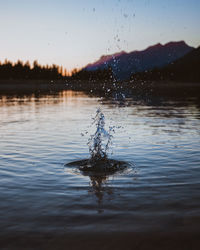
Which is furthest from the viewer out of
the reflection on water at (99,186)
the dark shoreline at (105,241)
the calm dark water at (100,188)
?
the reflection on water at (99,186)

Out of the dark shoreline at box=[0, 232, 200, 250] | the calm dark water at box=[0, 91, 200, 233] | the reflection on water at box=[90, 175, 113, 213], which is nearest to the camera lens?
the dark shoreline at box=[0, 232, 200, 250]

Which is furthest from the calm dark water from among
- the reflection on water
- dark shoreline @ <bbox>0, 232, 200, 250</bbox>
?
dark shoreline @ <bbox>0, 232, 200, 250</bbox>

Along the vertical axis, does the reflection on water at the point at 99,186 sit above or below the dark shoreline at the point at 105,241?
below

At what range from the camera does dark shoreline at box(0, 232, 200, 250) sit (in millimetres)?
4641

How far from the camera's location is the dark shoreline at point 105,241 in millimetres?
4641

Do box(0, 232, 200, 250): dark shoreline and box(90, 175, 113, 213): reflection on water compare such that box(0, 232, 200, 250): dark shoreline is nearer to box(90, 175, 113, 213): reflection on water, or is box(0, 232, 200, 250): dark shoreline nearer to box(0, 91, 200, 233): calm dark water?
box(0, 91, 200, 233): calm dark water

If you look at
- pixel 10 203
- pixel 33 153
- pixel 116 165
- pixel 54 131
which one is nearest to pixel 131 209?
pixel 10 203

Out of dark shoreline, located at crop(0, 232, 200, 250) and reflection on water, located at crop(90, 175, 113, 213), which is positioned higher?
dark shoreline, located at crop(0, 232, 200, 250)

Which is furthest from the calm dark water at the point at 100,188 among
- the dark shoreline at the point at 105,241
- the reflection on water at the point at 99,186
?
the dark shoreline at the point at 105,241

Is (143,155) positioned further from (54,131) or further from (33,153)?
(54,131)

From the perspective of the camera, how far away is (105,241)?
4.79 meters

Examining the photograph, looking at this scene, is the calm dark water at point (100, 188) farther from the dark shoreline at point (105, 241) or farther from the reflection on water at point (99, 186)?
the dark shoreline at point (105, 241)

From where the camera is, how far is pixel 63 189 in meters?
7.19

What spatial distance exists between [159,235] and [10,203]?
297cm
